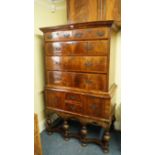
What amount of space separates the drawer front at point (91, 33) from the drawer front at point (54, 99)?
864mm

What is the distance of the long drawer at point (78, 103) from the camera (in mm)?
1741

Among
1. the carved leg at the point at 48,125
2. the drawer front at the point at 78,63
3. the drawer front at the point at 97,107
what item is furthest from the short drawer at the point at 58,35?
the carved leg at the point at 48,125

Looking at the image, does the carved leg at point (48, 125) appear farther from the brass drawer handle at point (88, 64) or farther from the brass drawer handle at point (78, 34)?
the brass drawer handle at point (78, 34)

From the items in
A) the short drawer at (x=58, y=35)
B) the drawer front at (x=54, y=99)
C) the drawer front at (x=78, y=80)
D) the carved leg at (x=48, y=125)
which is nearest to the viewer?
the drawer front at (x=78, y=80)

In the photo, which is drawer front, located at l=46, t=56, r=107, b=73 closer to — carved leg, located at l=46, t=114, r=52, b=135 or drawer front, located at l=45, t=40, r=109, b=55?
drawer front, located at l=45, t=40, r=109, b=55

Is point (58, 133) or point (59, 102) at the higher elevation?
point (59, 102)

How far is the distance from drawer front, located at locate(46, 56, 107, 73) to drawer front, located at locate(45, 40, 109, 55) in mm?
64

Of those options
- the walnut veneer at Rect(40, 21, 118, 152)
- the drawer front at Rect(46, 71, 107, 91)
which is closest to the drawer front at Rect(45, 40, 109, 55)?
the walnut veneer at Rect(40, 21, 118, 152)

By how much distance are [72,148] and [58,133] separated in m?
0.42

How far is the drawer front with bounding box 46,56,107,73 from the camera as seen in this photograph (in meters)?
1.69

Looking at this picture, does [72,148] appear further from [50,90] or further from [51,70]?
[51,70]

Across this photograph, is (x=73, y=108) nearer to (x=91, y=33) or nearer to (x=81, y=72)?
(x=81, y=72)
